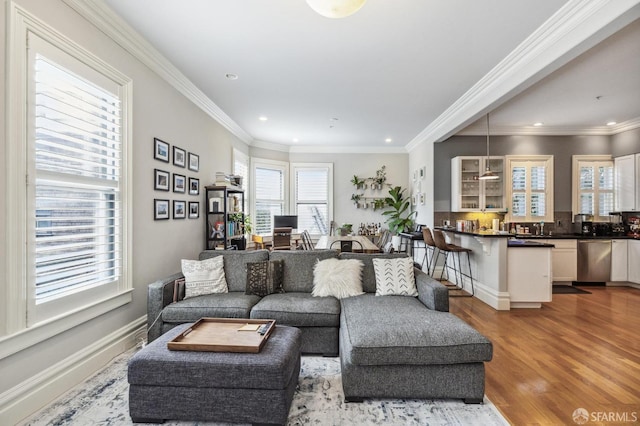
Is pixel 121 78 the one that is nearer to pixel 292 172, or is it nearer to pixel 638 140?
pixel 292 172

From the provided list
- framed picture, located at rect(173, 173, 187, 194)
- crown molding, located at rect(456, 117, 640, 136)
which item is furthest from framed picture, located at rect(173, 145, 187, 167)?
crown molding, located at rect(456, 117, 640, 136)

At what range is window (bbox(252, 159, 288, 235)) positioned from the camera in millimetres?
6660

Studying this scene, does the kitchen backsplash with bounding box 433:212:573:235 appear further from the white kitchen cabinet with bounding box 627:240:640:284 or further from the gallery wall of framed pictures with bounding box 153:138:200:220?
the gallery wall of framed pictures with bounding box 153:138:200:220

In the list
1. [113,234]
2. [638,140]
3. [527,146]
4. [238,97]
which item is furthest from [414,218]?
[113,234]

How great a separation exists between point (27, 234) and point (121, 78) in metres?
1.55

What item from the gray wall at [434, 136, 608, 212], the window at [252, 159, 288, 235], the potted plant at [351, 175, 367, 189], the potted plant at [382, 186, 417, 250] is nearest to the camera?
the gray wall at [434, 136, 608, 212]

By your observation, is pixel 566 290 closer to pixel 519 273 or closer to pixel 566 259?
pixel 566 259

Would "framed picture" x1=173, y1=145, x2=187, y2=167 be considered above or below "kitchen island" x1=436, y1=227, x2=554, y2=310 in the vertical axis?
above

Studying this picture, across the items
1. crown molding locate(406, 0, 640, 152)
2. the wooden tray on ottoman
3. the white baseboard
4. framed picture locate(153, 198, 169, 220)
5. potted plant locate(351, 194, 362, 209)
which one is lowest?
the white baseboard

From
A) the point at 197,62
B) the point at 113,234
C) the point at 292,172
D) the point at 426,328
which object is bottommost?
the point at 426,328

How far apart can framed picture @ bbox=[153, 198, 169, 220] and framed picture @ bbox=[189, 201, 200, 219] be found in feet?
1.97

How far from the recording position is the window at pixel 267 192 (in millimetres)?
6660

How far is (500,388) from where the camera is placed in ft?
7.28

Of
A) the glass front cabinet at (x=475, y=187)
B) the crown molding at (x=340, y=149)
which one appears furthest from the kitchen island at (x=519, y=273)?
the crown molding at (x=340, y=149)
